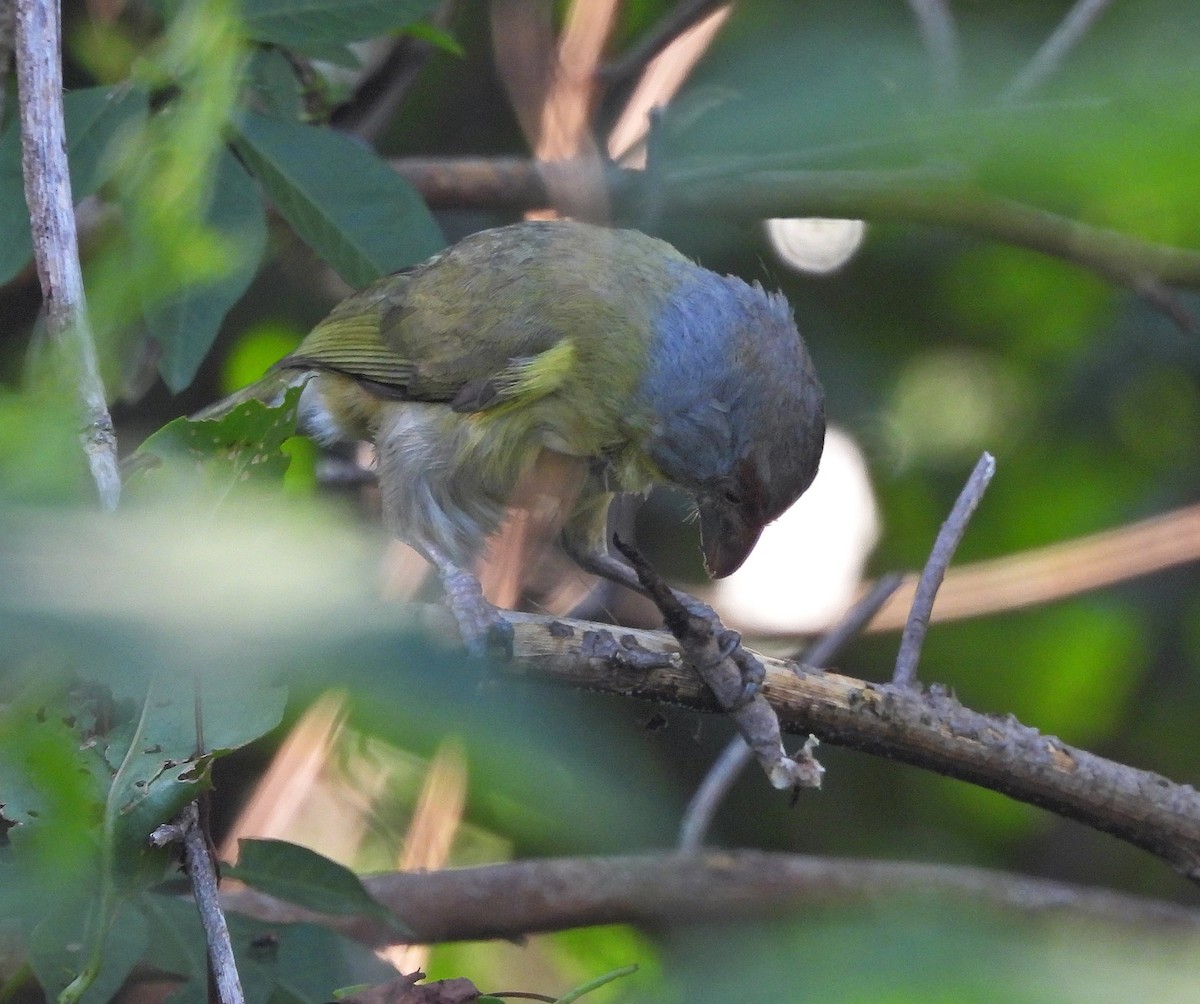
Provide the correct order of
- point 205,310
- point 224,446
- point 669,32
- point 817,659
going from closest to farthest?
point 224,446, point 205,310, point 817,659, point 669,32

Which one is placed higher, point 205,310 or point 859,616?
point 205,310

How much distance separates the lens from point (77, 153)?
2.31 m

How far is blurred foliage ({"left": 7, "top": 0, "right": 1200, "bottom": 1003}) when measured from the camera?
0.46 metres

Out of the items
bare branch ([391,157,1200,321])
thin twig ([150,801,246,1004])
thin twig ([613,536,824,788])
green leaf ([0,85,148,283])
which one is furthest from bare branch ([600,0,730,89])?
thin twig ([150,801,246,1004])

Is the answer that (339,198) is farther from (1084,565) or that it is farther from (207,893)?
(1084,565)

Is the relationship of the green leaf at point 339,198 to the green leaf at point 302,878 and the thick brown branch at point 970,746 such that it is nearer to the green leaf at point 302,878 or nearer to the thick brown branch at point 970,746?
the thick brown branch at point 970,746

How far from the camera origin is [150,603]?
435mm

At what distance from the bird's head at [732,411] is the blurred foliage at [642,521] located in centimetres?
47

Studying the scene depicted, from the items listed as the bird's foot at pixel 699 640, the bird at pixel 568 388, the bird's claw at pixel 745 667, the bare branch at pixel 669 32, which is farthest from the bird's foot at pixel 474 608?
the bare branch at pixel 669 32

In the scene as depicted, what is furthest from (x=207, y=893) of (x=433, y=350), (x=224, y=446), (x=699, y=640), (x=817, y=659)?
(x=433, y=350)

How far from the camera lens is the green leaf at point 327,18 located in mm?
2430

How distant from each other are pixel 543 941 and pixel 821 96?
3045 millimetres

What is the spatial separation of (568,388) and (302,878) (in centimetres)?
159

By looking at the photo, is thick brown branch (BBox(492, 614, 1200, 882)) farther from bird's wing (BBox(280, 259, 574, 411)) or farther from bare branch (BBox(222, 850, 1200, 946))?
bird's wing (BBox(280, 259, 574, 411))
